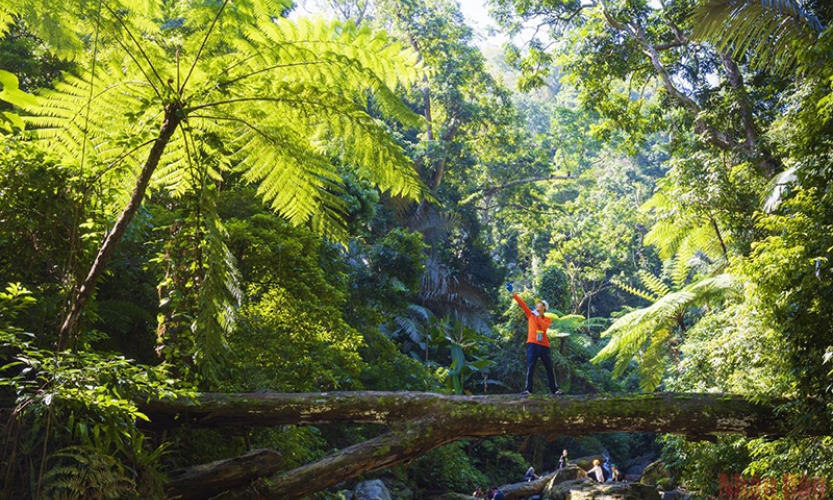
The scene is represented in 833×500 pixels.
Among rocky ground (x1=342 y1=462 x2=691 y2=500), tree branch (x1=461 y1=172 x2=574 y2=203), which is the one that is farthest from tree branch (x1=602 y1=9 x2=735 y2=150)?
tree branch (x1=461 y1=172 x2=574 y2=203)

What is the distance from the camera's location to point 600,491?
10266mm

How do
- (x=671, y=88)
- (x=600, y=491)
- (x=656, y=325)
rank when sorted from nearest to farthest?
(x=671, y=88)
(x=656, y=325)
(x=600, y=491)

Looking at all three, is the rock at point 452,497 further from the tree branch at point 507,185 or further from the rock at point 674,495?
the tree branch at point 507,185

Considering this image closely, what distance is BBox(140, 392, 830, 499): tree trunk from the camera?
15.8 feet

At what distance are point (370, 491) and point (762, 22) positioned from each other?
7779mm

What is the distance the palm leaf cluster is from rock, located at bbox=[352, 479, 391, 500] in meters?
3.76

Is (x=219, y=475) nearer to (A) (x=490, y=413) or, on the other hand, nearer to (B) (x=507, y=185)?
(A) (x=490, y=413)

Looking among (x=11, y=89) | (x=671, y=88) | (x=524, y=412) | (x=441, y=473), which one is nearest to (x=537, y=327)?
(x=524, y=412)

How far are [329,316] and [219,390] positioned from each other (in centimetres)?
128

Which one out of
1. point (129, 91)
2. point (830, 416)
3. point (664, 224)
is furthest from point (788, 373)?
point (664, 224)

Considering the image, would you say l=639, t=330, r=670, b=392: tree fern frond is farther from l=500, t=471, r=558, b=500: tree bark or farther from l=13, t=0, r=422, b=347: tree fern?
l=13, t=0, r=422, b=347: tree fern

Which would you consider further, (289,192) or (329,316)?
(329,316)

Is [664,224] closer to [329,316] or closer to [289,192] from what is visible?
[329,316]

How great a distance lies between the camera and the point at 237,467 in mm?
4324
